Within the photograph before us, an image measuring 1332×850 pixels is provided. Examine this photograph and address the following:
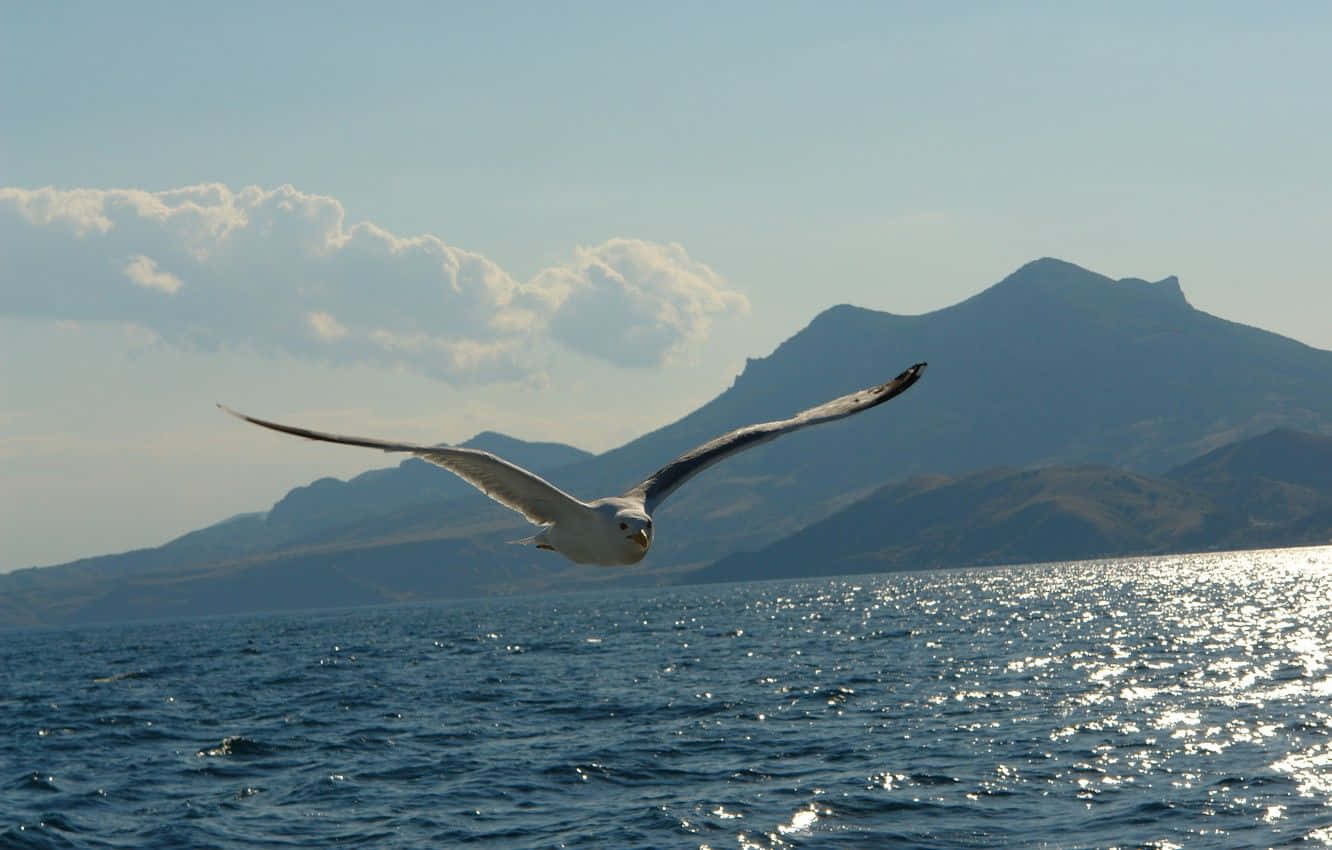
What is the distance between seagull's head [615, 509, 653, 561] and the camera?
16.3 metres

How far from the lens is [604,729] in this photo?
45.5m

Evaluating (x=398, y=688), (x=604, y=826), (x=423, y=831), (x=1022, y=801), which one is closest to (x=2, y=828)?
(x=423, y=831)

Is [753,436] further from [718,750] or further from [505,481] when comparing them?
[718,750]

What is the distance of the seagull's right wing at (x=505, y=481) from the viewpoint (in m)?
14.8

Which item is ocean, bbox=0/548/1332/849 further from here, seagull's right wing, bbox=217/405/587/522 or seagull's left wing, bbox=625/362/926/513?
seagull's right wing, bbox=217/405/587/522

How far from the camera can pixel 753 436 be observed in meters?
18.9

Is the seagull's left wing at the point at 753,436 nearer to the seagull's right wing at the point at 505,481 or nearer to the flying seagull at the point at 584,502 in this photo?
the flying seagull at the point at 584,502

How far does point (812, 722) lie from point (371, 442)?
34.1m

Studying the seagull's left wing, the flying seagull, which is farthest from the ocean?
the flying seagull

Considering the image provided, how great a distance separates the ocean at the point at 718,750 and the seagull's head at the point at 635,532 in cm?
1397

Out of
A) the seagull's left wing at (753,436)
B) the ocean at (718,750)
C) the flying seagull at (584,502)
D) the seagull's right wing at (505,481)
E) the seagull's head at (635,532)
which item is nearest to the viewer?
the seagull's right wing at (505,481)

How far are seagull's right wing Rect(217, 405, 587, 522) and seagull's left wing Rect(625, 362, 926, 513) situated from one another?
1.61 meters

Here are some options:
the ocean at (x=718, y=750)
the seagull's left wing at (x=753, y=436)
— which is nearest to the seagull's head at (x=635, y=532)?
the seagull's left wing at (x=753, y=436)

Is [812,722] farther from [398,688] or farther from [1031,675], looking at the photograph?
[398,688]
